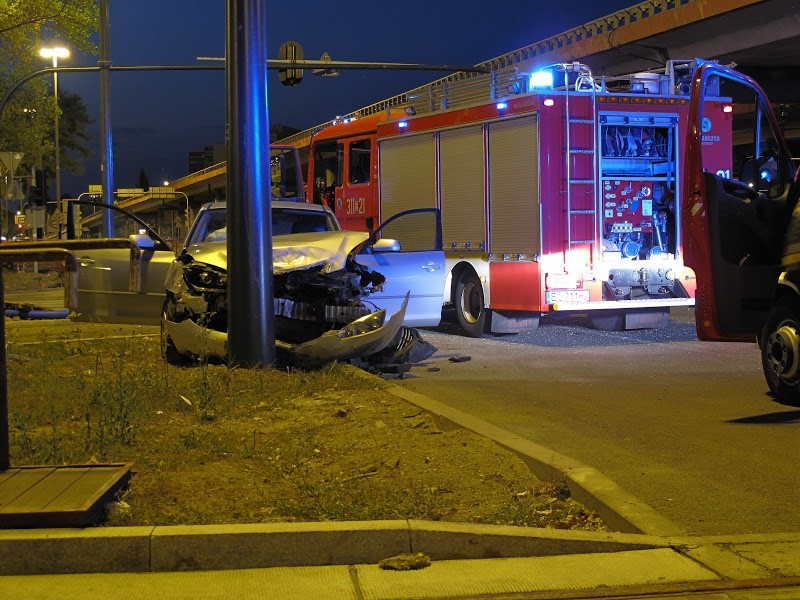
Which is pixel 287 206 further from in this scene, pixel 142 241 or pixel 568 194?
pixel 568 194

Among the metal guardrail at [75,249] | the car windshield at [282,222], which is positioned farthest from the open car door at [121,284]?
the car windshield at [282,222]

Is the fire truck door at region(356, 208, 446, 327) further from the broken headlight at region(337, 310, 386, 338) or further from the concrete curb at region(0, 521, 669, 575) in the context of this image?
the concrete curb at region(0, 521, 669, 575)

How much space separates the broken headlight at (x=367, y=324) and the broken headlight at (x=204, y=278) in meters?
1.38

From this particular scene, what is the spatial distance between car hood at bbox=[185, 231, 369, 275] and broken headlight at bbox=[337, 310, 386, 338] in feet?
2.26

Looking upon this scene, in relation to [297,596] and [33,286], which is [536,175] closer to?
[297,596]

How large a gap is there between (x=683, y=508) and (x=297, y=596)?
2255mm

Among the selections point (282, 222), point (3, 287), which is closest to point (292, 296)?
point (282, 222)

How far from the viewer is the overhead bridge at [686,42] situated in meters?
29.3

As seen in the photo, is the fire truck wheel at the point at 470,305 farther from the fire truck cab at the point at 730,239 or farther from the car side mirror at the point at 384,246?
the fire truck cab at the point at 730,239

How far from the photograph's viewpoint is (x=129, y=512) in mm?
5258

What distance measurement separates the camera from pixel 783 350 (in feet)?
28.3

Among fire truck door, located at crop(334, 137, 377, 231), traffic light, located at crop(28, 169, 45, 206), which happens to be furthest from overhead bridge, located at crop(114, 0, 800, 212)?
traffic light, located at crop(28, 169, 45, 206)

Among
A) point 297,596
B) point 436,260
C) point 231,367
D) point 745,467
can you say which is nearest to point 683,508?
point 745,467

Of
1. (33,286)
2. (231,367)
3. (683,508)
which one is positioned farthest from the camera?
(33,286)
